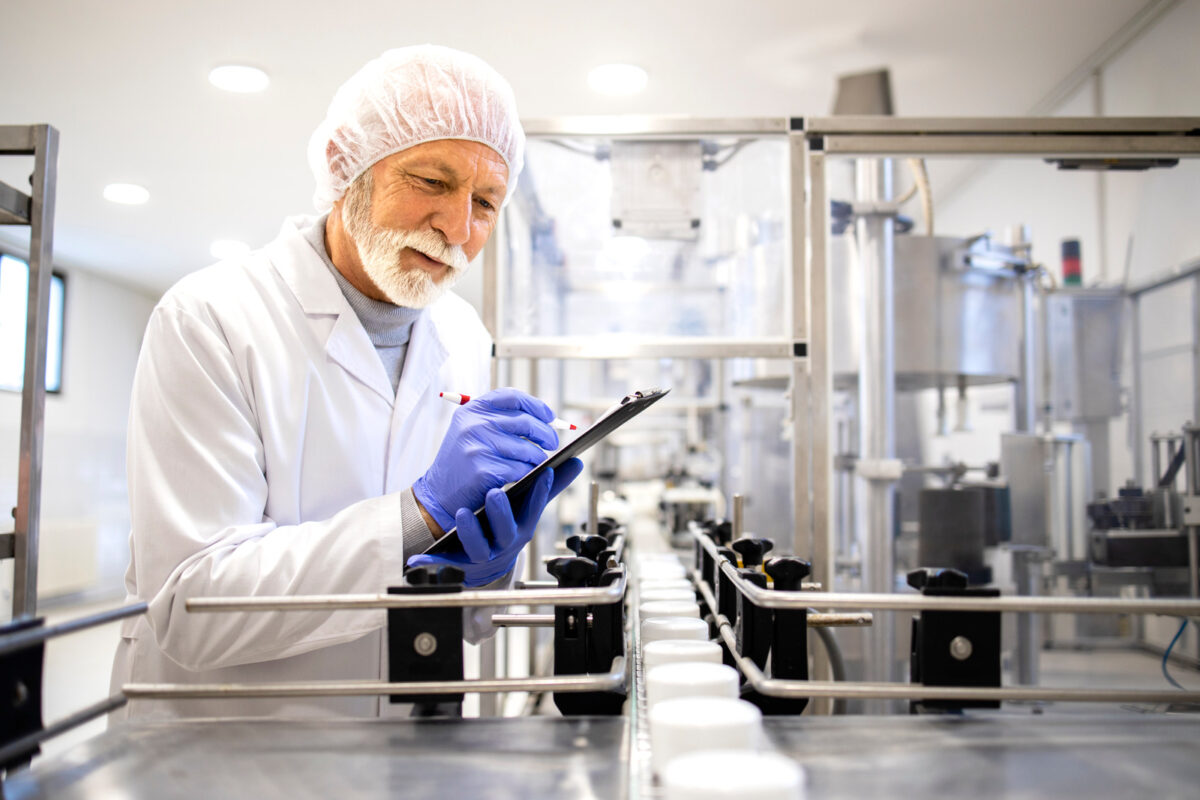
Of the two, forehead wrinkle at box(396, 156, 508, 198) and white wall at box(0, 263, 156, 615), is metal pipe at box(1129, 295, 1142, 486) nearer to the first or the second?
forehead wrinkle at box(396, 156, 508, 198)

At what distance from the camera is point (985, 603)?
550mm

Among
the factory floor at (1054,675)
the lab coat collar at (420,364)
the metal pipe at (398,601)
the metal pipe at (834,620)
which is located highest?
the lab coat collar at (420,364)

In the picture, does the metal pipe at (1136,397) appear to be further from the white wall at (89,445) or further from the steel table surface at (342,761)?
the white wall at (89,445)

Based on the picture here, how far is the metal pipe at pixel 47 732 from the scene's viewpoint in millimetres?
465

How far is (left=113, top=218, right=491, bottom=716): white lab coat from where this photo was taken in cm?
83

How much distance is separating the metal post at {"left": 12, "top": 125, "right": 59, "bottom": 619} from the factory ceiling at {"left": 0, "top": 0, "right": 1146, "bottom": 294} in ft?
3.92

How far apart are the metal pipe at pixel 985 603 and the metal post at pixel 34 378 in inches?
43.0

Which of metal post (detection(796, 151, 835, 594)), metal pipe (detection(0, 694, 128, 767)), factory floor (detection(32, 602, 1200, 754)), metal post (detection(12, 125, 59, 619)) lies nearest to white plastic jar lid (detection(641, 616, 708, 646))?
metal pipe (detection(0, 694, 128, 767))

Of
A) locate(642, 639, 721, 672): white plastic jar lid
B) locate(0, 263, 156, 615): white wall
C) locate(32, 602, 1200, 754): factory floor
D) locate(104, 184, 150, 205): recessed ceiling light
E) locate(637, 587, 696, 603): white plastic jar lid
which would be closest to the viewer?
locate(642, 639, 721, 672): white plastic jar lid

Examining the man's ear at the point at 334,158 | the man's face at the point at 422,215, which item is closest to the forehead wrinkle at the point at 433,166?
the man's face at the point at 422,215

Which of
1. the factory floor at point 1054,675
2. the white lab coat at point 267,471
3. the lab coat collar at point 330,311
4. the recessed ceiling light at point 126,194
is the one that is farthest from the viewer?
the recessed ceiling light at point 126,194

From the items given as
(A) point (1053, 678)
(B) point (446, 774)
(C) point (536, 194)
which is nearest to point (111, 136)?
(C) point (536, 194)

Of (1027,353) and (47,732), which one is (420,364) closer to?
(47,732)

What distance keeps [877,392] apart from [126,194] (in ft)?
13.4
